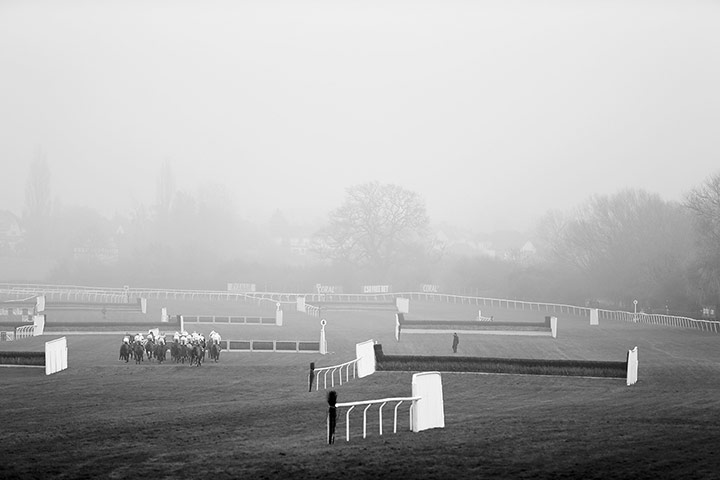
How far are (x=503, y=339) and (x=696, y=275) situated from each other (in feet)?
66.8

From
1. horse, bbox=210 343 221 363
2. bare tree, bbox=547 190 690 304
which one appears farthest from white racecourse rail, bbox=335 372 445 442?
bare tree, bbox=547 190 690 304

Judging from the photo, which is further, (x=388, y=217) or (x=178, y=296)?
(x=388, y=217)

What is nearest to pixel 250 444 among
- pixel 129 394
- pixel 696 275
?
pixel 129 394

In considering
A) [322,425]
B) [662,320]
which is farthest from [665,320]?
[322,425]

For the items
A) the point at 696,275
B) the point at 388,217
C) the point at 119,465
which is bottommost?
the point at 119,465

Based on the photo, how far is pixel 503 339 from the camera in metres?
51.8

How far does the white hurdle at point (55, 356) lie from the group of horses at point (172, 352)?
10.2 ft

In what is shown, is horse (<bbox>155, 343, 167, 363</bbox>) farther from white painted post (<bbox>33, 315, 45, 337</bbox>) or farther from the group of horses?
white painted post (<bbox>33, 315, 45, 337</bbox>)

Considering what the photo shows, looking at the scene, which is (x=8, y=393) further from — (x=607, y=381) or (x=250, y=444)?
(x=607, y=381)

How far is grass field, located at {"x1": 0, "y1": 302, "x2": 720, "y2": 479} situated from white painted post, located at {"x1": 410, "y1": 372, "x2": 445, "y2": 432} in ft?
1.06

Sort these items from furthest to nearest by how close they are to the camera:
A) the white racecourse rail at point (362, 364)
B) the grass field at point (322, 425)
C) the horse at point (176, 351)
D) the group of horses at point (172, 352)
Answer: the horse at point (176, 351), the group of horses at point (172, 352), the white racecourse rail at point (362, 364), the grass field at point (322, 425)

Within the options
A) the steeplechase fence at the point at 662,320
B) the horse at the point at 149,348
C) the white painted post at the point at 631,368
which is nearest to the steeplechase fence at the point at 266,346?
the horse at the point at 149,348

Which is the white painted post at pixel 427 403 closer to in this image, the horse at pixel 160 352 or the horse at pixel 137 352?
the horse at pixel 160 352

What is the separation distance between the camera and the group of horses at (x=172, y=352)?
123 ft
